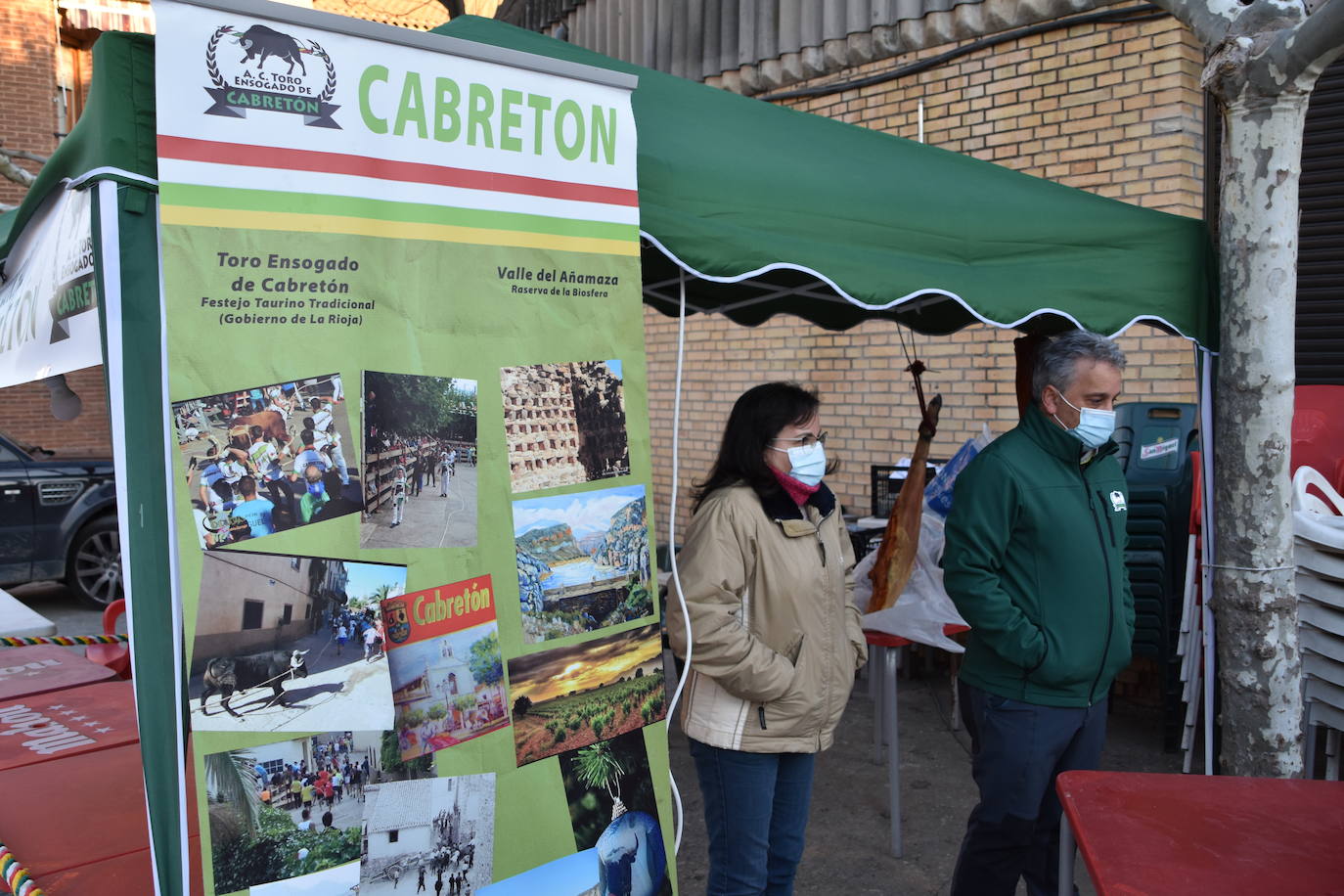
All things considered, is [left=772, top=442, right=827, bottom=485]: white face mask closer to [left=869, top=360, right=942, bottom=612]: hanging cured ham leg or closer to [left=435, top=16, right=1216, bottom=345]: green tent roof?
[left=435, top=16, right=1216, bottom=345]: green tent roof

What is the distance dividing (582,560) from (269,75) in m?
1.12

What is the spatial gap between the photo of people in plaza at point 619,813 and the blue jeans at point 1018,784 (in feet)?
3.64

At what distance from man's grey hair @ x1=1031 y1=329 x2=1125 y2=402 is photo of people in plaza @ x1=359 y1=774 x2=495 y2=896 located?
193 centimetres

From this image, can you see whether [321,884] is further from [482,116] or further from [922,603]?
[922,603]

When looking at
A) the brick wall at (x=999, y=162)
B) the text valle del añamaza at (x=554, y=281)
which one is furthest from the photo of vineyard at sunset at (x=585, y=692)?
the brick wall at (x=999, y=162)

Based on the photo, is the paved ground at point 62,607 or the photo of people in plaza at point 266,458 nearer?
the photo of people in plaza at point 266,458

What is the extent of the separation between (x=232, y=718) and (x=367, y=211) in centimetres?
95

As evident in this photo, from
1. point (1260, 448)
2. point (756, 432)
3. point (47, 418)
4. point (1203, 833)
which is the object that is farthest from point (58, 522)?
point (1203, 833)

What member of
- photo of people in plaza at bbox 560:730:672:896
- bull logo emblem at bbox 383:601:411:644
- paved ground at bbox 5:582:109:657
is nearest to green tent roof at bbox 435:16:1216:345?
bull logo emblem at bbox 383:601:411:644

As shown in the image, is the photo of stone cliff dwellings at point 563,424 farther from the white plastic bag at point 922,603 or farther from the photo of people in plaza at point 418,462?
the white plastic bag at point 922,603

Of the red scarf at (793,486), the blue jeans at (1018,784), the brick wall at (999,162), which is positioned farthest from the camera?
the brick wall at (999,162)

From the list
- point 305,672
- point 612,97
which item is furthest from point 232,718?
point 612,97

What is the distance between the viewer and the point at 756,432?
2.68 metres

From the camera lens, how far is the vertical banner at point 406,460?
1694 millimetres
